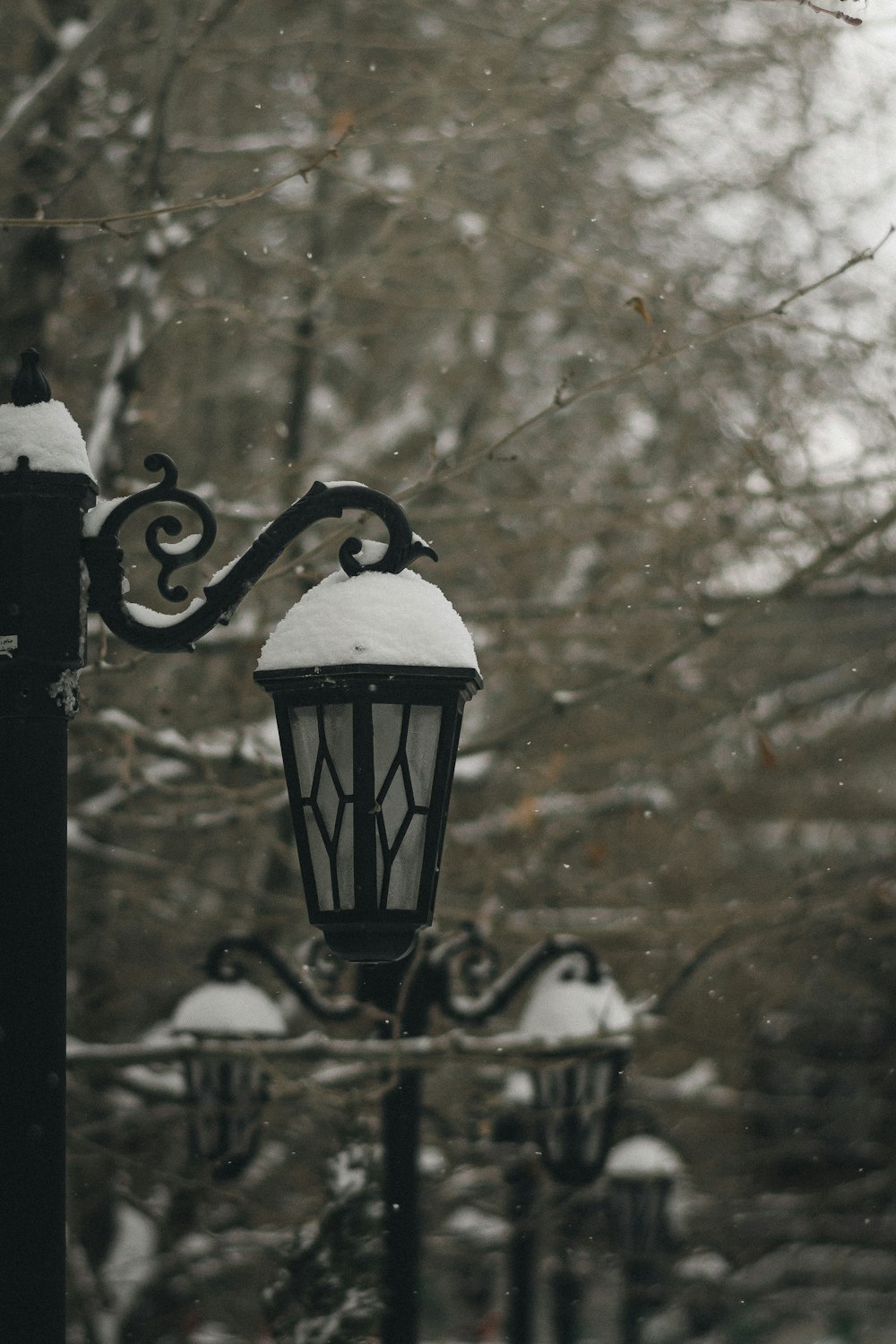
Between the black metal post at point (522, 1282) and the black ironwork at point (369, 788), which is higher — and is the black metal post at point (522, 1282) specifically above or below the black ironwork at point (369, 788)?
below

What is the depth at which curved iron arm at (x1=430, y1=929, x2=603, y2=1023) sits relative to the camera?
5.29 m

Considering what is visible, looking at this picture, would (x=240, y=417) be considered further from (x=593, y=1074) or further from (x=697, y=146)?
(x=593, y=1074)

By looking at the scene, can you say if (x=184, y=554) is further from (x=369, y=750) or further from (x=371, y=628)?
(x=369, y=750)

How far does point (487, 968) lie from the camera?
228 inches

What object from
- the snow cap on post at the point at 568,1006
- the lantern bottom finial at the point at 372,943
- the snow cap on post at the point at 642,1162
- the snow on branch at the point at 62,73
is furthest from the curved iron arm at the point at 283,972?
the lantern bottom finial at the point at 372,943

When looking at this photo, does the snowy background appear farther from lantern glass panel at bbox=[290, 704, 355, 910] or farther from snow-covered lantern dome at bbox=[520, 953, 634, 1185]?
lantern glass panel at bbox=[290, 704, 355, 910]

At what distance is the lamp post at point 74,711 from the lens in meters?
2.27

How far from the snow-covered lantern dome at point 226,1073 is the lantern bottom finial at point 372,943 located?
3480mm

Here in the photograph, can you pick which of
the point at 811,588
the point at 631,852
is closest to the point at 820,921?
the point at 811,588

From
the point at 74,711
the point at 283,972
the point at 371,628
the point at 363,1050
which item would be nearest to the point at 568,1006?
the point at 363,1050

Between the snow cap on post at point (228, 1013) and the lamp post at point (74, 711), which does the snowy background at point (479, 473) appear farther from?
the lamp post at point (74, 711)

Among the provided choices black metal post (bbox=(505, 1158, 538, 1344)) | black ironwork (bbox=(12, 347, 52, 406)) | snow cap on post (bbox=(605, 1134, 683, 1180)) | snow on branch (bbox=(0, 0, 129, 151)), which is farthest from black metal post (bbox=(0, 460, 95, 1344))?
snow cap on post (bbox=(605, 1134, 683, 1180))

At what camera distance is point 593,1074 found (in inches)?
229

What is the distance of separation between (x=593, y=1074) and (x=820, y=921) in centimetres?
166
